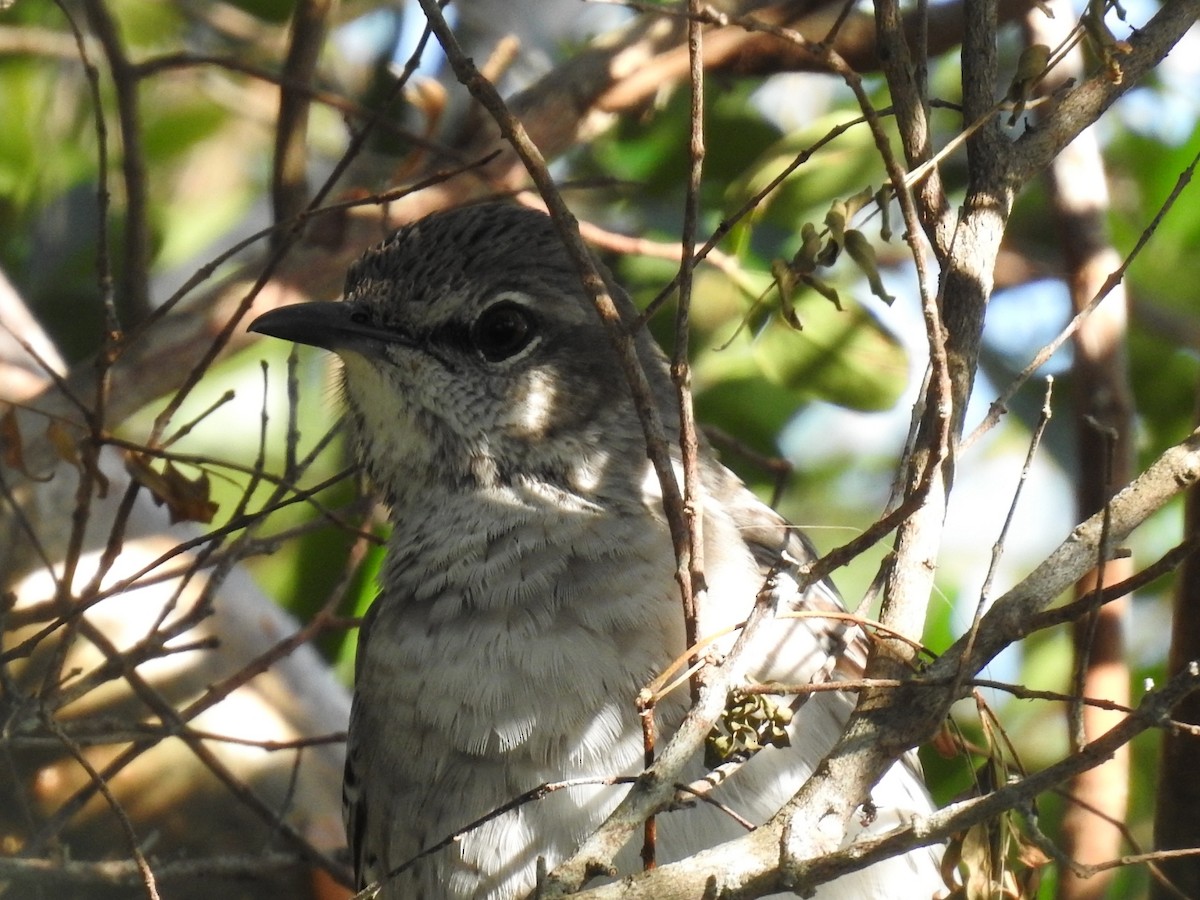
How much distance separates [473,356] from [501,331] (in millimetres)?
117

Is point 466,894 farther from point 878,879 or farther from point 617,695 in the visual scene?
point 878,879

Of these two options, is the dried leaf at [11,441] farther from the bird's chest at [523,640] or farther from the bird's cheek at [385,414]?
the bird's chest at [523,640]

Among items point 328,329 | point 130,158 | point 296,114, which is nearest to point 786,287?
point 328,329

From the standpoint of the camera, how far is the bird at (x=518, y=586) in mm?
3568

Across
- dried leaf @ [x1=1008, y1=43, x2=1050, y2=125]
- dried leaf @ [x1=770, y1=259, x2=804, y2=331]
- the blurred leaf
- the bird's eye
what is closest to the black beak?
the bird's eye

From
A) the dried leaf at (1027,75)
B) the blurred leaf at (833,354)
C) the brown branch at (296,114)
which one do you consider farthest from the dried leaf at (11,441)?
the dried leaf at (1027,75)

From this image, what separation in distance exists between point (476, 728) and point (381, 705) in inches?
15.6

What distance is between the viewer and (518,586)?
3.88m

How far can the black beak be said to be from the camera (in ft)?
13.6

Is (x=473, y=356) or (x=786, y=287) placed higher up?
(x=473, y=356)

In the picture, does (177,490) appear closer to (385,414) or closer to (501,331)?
(385,414)

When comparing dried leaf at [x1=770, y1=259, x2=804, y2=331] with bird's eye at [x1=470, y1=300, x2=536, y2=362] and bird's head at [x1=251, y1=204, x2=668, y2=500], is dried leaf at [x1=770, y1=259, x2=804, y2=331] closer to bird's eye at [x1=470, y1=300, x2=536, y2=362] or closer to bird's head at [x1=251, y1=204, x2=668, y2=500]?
bird's head at [x1=251, y1=204, x2=668, y2=500]

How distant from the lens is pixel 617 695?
3572 millimetres

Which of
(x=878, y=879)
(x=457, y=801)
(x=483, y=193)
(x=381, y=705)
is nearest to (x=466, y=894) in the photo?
(x=457, y=801)
